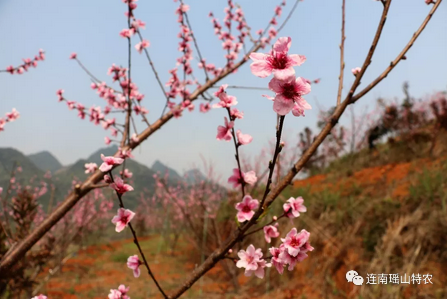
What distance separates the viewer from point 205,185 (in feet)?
28.1

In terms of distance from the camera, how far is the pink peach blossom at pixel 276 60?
23.1 inches

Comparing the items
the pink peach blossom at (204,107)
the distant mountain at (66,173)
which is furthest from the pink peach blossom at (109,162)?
the pink peach blossom at (204,107)

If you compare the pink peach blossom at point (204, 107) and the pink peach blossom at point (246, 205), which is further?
the pink peach blossom at point (204, 107)

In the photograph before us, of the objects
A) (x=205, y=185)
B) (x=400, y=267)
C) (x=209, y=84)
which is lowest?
(x=400, y=267)

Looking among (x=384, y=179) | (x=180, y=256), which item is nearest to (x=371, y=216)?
(x=384, y=179)

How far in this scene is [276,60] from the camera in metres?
0.60

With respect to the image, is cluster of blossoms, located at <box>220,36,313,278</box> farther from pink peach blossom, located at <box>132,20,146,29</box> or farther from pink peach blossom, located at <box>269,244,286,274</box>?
pink peach blossom, located at <box>132,20,146,29</box>

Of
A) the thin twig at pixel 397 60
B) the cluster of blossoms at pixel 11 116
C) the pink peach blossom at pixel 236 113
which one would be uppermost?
the cluster of blossoms at pixel 11 116

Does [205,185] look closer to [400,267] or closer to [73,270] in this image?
[73,270]

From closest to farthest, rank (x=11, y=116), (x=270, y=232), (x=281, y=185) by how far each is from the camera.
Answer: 1. (x=281, y=185)
2. (x=270, y=232)
3. (x=11, y=116)

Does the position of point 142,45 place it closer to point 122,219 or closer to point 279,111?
point 122,219

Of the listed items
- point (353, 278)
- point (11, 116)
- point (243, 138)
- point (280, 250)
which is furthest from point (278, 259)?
point (11, 116)

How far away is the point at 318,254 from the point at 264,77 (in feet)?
13.2

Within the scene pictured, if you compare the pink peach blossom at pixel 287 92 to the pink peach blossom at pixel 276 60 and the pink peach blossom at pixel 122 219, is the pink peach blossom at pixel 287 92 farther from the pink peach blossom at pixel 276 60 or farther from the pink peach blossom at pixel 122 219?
the pink peach blossom at pixel 122 219
